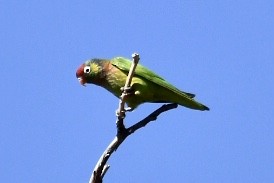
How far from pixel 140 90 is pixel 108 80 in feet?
2.20

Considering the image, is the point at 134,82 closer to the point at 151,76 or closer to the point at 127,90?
the point at 151,76

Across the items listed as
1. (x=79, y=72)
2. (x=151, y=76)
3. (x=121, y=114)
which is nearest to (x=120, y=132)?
(x=121, y=114)

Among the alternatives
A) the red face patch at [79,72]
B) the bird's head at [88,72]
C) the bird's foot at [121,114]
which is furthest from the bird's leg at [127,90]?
the red face patch at [79,72]

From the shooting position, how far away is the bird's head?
6.60 m

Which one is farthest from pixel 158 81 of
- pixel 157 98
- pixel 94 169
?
pixel 94 169

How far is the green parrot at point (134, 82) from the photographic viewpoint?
229 inches

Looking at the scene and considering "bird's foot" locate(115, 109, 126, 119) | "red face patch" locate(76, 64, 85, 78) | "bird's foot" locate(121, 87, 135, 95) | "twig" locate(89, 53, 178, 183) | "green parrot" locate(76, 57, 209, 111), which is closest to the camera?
"twig" locate(89, 53, 178, 183)

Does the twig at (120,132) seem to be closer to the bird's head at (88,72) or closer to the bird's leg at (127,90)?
the bird's leg at (127,90)

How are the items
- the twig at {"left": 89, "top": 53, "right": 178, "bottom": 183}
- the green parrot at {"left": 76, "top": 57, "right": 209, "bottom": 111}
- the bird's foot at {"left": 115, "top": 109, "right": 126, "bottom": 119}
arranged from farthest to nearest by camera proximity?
1. the green parrot at {"left": 76, "top": 57, "right": 209, "bottom": 111}
2. the bird's foot at {"left": 115, "top": 109, "right": 126, "bottom": 119}
3. the twig at {"left": 89, "top": 53, "right": 178, "bottom": 183}

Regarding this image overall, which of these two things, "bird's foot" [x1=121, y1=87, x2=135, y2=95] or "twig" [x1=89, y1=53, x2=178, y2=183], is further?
"bird's foot" [x1=121, y1=87, x2=135, y2=95]

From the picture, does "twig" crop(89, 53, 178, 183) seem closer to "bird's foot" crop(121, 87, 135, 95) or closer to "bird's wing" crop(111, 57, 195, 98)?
"bird's foot" crop(121, 87, 135, 95)

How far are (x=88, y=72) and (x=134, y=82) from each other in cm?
94

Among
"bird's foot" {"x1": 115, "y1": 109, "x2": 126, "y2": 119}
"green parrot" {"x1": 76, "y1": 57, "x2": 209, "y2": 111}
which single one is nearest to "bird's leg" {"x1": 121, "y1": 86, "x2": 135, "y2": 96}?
"green parrot" {"x1": 76, "y1": 57, "x2": 209, "y2": 111}

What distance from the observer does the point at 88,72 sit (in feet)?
21.8
